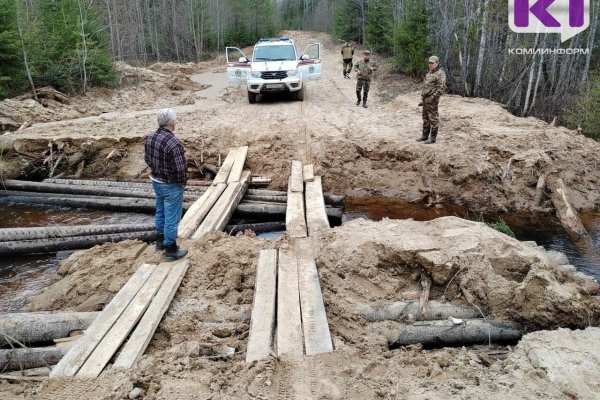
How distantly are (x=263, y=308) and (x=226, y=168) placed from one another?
5996 mm

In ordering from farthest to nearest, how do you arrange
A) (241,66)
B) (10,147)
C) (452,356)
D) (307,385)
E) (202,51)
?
(202,51), (241,66), (10,147), (452,356), (307,385)

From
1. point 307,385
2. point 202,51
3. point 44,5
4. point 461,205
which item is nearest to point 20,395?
point 307,385

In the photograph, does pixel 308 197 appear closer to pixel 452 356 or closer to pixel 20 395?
pixel 452 356

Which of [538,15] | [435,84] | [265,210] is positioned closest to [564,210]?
[435,84]

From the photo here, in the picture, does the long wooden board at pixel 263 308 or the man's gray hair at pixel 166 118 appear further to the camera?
the man's gray hair at pixel 166 118

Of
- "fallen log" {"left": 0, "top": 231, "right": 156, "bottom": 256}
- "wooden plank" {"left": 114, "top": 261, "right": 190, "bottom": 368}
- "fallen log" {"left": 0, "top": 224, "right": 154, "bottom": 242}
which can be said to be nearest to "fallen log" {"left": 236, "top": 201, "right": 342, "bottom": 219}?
"fallen log" {"left": 0, "top": 224, "right": 154, "bottom": 242}

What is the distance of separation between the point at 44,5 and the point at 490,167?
1839 centimetres

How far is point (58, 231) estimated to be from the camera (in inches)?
282

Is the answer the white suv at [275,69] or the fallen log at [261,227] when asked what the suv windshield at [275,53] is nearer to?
the white suv at [275,69]

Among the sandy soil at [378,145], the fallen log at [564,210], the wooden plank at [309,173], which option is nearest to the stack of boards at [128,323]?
the wooden plank at [309,173]

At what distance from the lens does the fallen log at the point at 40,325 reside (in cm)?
423

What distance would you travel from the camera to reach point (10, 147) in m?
10.6

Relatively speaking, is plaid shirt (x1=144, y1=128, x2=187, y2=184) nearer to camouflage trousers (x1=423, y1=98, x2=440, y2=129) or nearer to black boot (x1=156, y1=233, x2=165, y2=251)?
black boot (x1=156, y1=233, x2=165, y2=251)

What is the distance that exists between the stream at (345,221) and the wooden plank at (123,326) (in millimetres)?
2245
